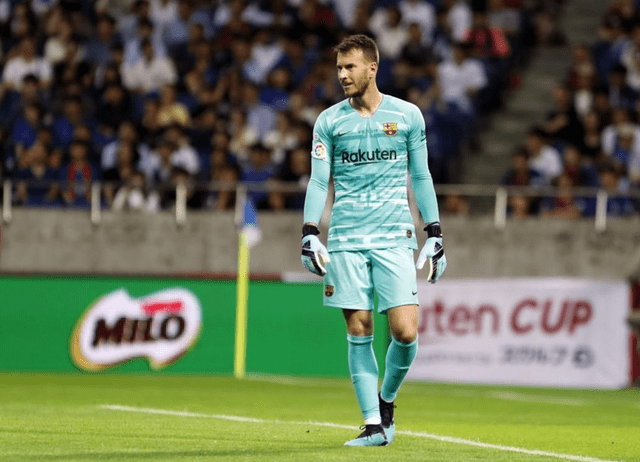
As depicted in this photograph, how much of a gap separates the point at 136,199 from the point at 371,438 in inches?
448

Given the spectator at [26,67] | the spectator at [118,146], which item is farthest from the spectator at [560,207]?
the spectator at [26,67]

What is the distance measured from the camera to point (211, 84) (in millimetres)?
20484

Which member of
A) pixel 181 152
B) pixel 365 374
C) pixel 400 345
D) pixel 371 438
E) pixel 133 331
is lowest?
pixel 133 331

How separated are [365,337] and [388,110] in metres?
1.31

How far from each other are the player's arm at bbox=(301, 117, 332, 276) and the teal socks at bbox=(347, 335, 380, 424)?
0.47 meters

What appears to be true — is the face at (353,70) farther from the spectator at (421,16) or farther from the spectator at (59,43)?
the spectator at (59,43)

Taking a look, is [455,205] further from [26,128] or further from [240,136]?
[26,128]

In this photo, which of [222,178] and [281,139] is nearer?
[222,178]

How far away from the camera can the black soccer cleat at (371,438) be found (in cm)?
783

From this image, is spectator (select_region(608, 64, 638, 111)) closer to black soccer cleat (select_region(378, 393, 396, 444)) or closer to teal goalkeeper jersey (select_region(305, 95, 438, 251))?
teal goalkeeper jersey (select_region(305, 95, 438, 251))

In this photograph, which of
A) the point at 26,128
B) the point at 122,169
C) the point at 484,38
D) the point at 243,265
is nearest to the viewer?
the point at 243,265

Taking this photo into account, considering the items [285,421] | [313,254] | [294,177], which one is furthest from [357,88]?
[294,177]

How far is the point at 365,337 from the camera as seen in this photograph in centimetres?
797

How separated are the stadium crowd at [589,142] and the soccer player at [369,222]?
10.6 m
